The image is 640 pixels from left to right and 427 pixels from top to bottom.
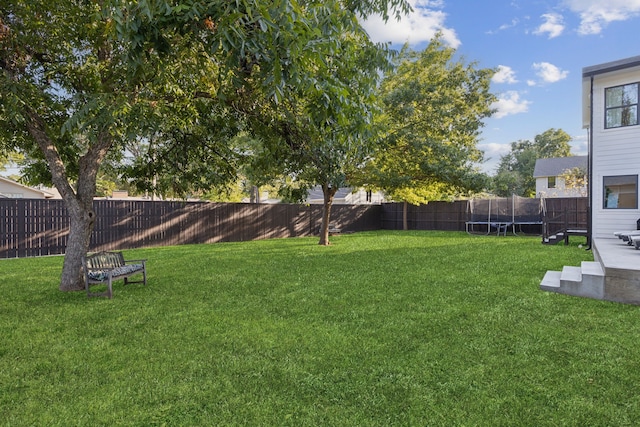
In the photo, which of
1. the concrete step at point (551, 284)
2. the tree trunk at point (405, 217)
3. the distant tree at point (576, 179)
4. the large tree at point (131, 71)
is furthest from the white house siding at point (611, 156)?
the distant tree at point (576, 179)

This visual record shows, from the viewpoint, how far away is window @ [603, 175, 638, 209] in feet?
30.2

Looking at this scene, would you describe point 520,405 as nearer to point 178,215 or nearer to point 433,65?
point 178,215

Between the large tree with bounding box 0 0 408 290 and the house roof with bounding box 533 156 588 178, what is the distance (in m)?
29.3

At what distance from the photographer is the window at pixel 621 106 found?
923cm

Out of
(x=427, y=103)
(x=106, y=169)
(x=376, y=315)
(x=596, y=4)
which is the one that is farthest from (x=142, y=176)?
(x=596, y=4)

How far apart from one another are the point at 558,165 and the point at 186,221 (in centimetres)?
2808

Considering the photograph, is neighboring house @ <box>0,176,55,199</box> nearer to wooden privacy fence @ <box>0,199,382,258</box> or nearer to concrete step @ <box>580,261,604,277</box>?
wooden privacy fence @ <box>0,199,382,258</box>

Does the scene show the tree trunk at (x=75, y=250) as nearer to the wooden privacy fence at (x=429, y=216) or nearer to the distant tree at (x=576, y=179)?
the wooden privacy fence at (x=429, y=216)

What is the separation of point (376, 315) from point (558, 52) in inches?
524

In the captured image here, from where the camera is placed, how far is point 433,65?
597 inches

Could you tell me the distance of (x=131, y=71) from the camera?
136 inches

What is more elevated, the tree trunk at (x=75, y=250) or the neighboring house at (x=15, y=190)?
the neighboring house at (x=15, y=190)

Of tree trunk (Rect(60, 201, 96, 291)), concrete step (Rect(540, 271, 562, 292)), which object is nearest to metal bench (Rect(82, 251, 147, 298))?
tree trunk (Rect(60, 201, 96, 291))

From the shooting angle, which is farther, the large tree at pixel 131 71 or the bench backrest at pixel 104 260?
the bench backrest at pixel 104 260
